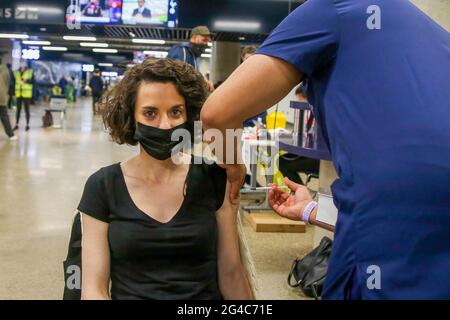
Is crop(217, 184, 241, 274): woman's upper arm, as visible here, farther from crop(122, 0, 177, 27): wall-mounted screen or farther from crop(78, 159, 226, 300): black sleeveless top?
crop(122, 0, 177, 27): wall-mounted screen

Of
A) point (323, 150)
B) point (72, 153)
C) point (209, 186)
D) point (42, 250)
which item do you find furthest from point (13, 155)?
point (209, 186)

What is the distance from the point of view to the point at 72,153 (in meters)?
8.15

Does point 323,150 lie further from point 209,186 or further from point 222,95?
point 222,95

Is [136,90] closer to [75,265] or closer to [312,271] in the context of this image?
[75,265]

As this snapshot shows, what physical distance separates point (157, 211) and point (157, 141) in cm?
22

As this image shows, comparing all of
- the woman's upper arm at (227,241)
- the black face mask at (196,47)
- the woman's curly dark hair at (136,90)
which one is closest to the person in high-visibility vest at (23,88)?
the black face mask at (196,47)

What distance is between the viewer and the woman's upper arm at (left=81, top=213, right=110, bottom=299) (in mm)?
1392

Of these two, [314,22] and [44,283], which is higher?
[314,22]

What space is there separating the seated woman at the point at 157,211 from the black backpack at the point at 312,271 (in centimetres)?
150

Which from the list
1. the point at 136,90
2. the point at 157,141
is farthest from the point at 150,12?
the point at 157,141

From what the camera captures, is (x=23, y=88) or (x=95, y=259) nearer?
(x=95, y=259)

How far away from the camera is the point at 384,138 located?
81cm

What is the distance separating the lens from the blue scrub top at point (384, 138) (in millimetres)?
799
